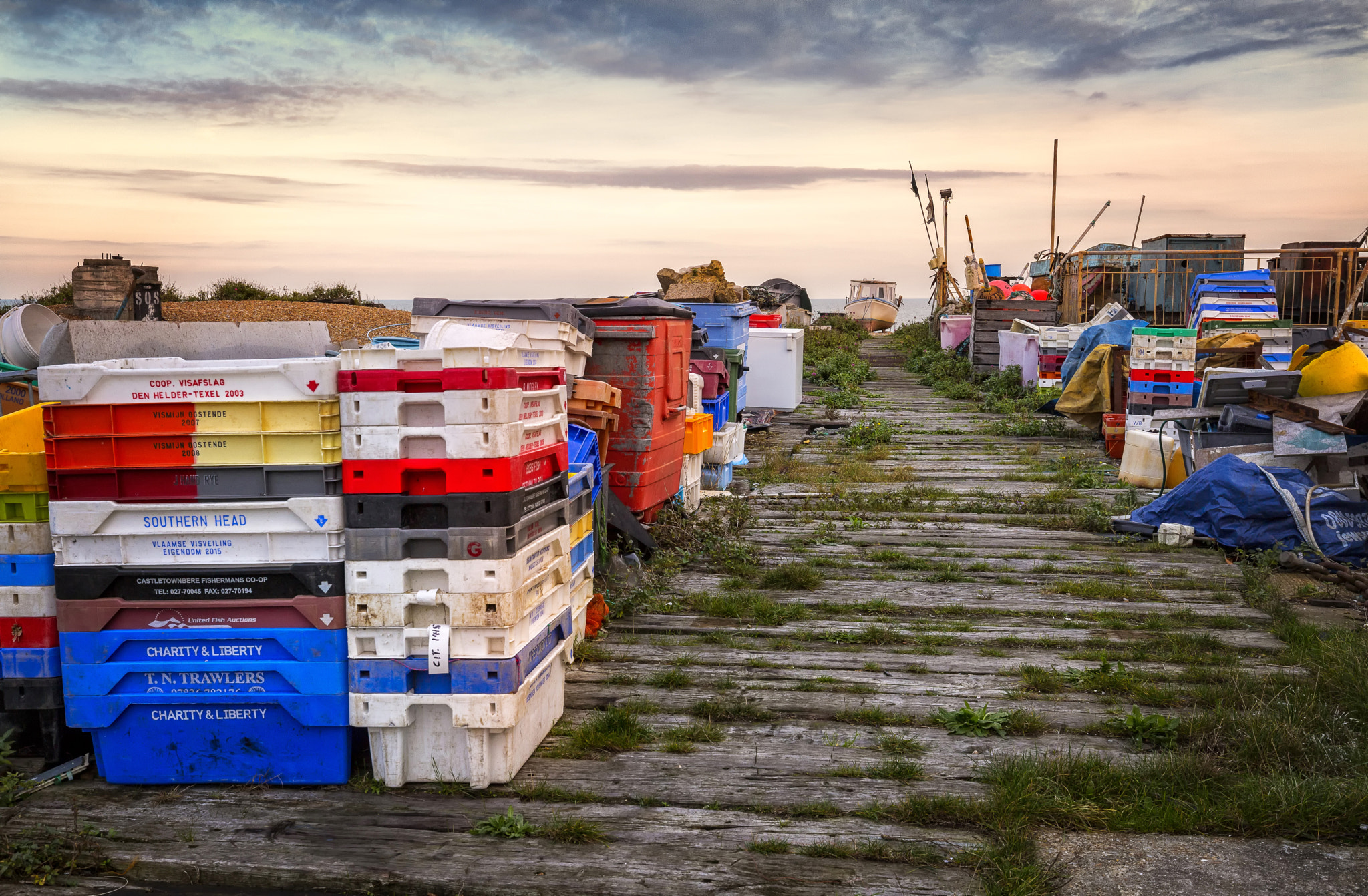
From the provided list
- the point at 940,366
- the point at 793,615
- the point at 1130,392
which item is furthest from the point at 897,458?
the point at 940,366

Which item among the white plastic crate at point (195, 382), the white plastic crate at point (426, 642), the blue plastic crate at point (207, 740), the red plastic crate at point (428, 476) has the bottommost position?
the blue plastic crate at point (207, 740)

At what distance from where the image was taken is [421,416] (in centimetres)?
372

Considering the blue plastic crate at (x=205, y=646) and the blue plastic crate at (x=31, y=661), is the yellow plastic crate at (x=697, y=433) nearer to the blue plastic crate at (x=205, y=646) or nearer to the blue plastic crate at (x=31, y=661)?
the blue plastic crate at (x=205, y=646)

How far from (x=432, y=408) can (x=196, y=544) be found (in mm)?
1060

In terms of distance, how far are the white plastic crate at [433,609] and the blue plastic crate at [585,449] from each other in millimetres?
1974

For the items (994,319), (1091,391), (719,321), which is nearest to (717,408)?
(719,321)

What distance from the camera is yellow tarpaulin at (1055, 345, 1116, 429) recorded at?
1263cm

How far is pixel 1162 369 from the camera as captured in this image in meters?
10.8

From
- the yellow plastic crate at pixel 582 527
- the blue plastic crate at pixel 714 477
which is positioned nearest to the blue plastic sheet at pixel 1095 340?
the blue plastic crate at pixel 714 477

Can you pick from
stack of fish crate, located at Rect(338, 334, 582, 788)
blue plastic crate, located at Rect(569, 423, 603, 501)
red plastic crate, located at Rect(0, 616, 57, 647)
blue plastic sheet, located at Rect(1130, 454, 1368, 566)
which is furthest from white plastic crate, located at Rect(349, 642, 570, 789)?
blue plastic sheet, located at Rect(1130, 454, 1368, 566)

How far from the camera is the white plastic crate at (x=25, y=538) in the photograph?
3867mm

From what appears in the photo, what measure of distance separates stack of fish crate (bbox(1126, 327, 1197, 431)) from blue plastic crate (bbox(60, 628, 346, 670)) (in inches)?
364

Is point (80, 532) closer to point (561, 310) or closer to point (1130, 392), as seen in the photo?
point (561, 310)

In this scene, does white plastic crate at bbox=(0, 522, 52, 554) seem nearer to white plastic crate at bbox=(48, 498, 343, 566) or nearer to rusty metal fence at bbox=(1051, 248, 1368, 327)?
white plastic crate at bbox=(48, 498, 343, 566)
